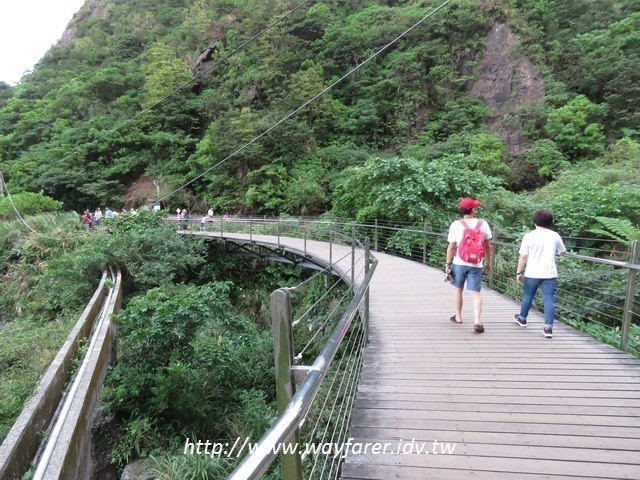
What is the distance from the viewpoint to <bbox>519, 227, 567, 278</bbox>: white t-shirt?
3854 mm

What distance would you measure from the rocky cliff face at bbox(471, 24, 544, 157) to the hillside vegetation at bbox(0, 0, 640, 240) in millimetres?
85

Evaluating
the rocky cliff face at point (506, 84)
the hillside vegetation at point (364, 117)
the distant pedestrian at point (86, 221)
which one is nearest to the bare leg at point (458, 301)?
the hillside vegetation at point (364, 117)

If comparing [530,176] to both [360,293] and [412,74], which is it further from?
[360,293]

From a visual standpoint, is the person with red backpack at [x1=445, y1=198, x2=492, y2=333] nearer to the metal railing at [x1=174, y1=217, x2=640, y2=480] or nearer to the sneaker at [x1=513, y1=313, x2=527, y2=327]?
the sneaker at [x1=513, y1=313, x2=527, y2=327]

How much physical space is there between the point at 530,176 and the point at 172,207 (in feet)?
78.3

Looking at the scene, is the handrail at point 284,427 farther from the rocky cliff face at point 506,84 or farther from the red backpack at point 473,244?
the rocky cliff face at point 506,84

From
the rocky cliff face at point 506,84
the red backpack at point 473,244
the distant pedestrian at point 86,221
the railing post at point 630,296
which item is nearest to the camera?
the railing post at point 630,296

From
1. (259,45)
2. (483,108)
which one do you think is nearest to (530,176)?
(483,108)

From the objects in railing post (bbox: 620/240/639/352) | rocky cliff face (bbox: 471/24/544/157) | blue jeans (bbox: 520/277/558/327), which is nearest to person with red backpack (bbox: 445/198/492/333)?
blue jeans (bbox: 520/277/558/327)

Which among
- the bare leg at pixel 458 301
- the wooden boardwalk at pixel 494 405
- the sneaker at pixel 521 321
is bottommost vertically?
the wooden boardwalk at pixel 494 405

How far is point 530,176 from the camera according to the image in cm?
1938

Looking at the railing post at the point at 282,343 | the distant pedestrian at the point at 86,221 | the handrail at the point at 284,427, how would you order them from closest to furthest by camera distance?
1. the handrail at the point at 284,427
2. the railing post at the point at 282,343
3. the distant pedestrian at the point at 86,221

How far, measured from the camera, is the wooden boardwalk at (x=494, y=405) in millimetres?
2102

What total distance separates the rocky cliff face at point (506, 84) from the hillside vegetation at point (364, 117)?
0.28 ft
